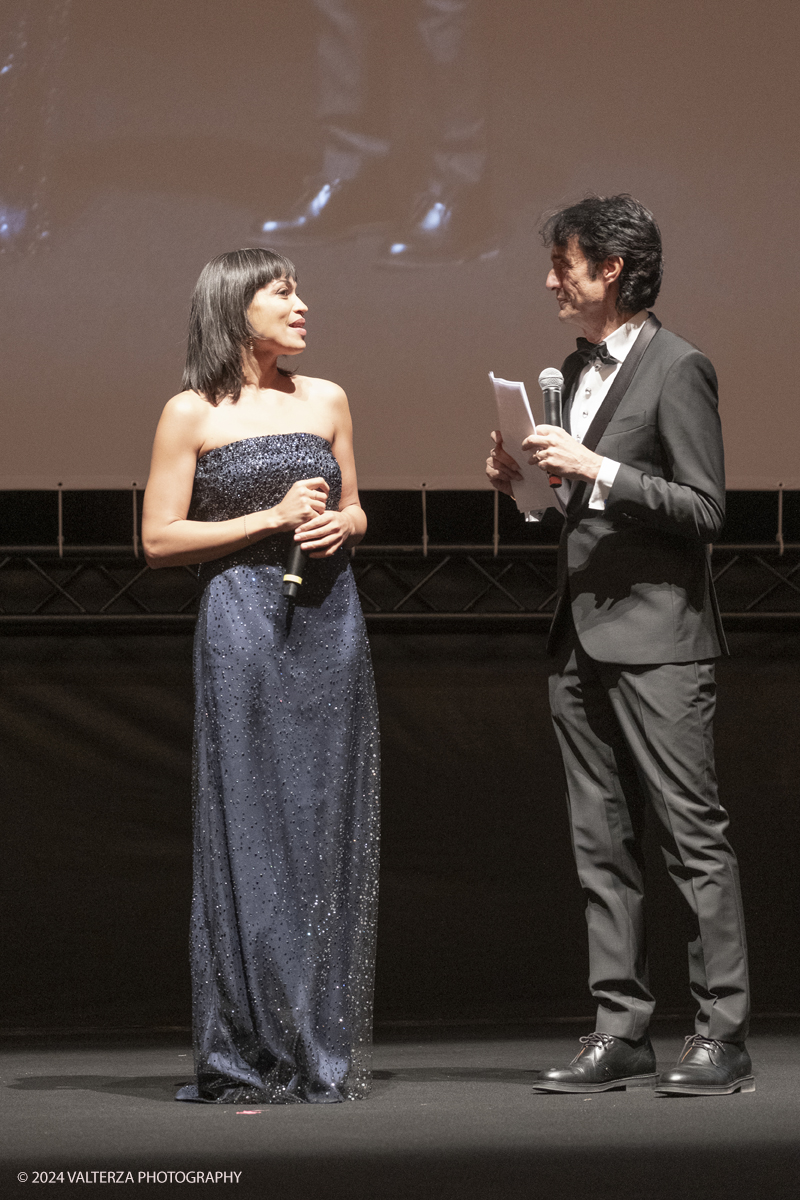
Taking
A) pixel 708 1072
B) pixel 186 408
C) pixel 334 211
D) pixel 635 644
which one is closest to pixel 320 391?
pixel 186 408

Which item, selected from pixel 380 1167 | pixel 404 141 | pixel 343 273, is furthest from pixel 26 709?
pixel 380 1167

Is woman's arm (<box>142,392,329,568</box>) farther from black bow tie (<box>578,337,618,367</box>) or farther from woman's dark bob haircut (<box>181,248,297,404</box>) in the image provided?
black bow tie (<box>578,337,618,367</box>)

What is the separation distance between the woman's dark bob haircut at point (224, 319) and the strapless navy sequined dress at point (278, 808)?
0.43 feet

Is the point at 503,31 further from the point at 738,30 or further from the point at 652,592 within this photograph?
the point at 652,592

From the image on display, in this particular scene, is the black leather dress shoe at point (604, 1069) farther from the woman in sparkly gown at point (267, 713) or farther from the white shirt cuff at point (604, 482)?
the white shirt cuff at point (604, 482)

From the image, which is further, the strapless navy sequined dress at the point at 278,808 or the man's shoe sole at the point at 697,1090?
the strapless navy sequined dress at the point at 278,808

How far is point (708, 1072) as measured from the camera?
7.41 ft

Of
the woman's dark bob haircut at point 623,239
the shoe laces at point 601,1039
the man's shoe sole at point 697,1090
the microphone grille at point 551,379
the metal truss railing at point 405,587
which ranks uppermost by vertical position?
the woman's dark bob haircut at point 623,239

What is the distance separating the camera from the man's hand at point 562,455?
2.33 m

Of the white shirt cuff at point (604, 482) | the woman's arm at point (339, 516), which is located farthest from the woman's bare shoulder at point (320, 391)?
the white shirt cuff at point (604, 482)

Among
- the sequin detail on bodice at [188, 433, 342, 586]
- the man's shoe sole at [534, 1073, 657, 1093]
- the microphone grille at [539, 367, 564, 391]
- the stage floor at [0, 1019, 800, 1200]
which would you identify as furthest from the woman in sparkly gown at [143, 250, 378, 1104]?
the microphone grille at [539, 367, 564, 391]

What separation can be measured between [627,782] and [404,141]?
2.77 metres

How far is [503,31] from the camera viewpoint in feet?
15.0

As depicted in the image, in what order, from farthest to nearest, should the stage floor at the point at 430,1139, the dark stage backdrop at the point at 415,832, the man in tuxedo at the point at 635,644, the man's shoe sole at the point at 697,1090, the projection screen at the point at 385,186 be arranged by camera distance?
the projection screen at the point at 385,186
the dark stage backdrop at the point at 415,832
the man in tuxedo at the point at 635,644
the man's shoe sole at the point at 697,1090
the stage floor at the point at 430,1139
